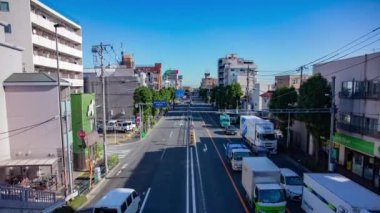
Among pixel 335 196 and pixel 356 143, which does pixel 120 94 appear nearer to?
pixel 356 143

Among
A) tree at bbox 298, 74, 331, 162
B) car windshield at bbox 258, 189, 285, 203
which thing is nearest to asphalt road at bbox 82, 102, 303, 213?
car windshield at bbox 258, 189, 285, 203

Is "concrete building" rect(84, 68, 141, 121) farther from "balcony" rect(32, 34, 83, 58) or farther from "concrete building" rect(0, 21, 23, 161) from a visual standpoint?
"concrete building" rect(0, 21, 23, 161)

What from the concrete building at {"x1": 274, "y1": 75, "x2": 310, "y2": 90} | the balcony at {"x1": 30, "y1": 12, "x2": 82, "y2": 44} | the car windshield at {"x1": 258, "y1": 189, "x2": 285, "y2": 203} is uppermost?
the balcony at {"x1": 30, "y1": 12, "x2": 82, "y2": 44}

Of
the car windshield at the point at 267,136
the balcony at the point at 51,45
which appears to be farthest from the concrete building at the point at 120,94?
the car windshield at the point at 267,136

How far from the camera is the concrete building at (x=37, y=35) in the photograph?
34.5 metres

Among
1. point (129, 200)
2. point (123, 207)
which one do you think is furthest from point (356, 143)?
point (123, 207)

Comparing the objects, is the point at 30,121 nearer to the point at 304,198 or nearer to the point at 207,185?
the point at 207,185

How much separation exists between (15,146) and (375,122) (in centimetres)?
2708

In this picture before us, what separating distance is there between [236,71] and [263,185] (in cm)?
9523

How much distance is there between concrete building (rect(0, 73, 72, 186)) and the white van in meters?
7.63

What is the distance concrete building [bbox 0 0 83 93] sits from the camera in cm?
3447

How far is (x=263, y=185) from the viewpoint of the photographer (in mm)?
15766

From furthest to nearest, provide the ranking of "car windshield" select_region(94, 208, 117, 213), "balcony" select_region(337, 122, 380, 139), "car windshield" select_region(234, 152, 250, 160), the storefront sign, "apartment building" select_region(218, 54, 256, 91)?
1. "apartment building" select_region(218, 54, 256, 91)
2. "car windshield" select_region(234, 152, 250, 160)
3. the storefront sign
4. "balcony" select_region(337, 122, 380, 139)
5. "car windshield" select_region(94, 208, 117, 213)

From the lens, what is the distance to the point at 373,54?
70.4 feet
